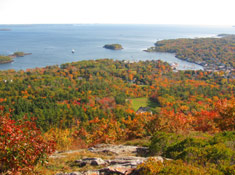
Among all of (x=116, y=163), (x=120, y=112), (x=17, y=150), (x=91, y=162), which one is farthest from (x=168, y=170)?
(x=120, y=112)

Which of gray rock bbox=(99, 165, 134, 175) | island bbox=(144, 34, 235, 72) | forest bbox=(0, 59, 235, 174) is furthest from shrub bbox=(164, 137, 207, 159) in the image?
island bbox=(144, 34, 235, 72)

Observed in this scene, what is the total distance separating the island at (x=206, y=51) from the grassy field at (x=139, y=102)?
5814 centimetres

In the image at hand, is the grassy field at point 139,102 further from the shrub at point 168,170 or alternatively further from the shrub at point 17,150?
the shrub at point 17,150

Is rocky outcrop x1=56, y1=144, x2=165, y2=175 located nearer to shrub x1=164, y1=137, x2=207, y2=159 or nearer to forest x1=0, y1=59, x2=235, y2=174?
forest x1=0, y1=59, x2=235, y2=174

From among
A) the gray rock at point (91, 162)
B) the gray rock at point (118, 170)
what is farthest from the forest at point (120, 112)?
the gray rock at point (91, 162)

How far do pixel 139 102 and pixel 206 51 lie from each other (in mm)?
102252

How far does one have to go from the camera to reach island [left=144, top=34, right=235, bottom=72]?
11754 centimetres

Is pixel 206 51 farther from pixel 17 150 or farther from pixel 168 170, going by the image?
pixel 17 150

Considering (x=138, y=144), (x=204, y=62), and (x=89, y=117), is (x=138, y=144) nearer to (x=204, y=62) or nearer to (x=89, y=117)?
(x=89, y=117)

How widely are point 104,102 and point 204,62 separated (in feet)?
293

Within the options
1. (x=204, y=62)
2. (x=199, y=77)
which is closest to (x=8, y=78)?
(x=199, y=77)

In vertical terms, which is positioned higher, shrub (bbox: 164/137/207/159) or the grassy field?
shrub (bbox: 164/137/207/159)

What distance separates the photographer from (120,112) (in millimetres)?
49875

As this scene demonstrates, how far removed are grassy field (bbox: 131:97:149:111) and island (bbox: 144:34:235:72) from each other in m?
58.1
